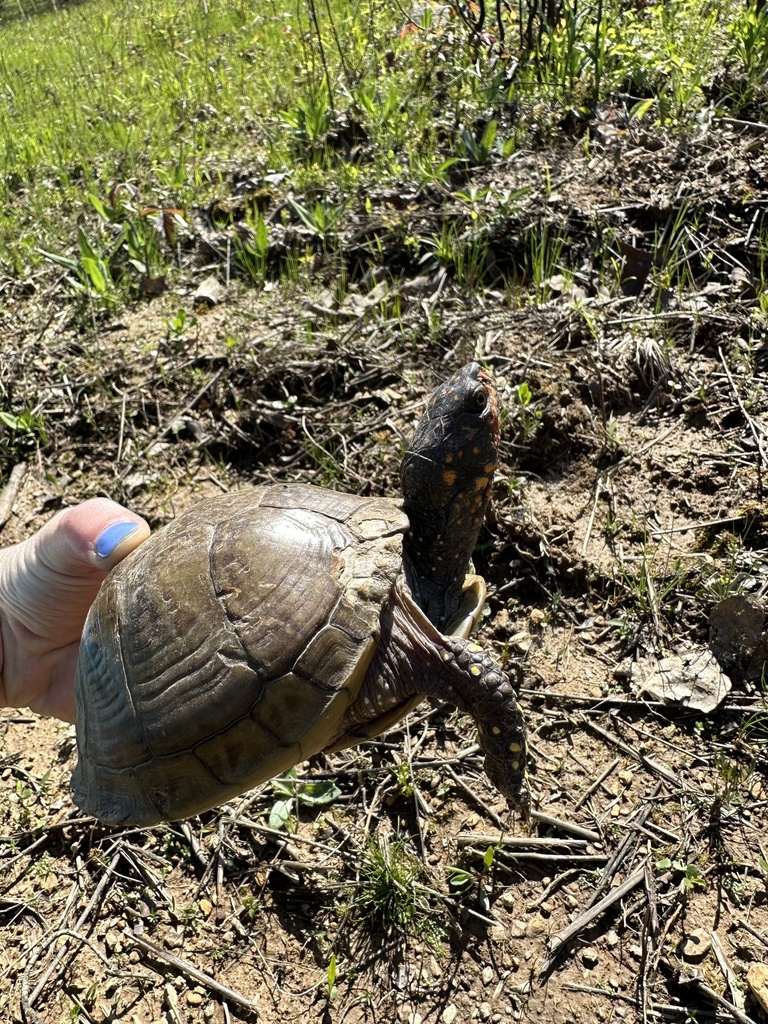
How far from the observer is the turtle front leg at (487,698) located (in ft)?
6.68

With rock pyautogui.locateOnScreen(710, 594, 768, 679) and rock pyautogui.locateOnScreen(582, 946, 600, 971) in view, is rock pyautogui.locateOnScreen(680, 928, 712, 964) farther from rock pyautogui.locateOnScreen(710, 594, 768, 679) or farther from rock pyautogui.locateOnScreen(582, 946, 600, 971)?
rock pyautogui.locateOnScreen(710, 594, 768, 679)

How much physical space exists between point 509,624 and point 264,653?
48.4 inches

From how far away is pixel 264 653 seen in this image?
77.3 inches

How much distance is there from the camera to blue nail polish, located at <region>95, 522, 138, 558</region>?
2400 millimetres

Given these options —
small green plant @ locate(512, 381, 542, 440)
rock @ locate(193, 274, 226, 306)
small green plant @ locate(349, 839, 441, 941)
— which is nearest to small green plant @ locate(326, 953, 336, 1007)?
small green plant @ locate(349, 839, 441, 941)

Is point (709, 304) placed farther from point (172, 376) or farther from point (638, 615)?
point (172, 376)

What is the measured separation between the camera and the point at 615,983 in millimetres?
2068

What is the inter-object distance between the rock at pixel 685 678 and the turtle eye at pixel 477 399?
3.59 ft

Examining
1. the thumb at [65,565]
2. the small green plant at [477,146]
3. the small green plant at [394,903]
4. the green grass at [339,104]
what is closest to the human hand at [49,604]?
the thumb at [65,565]

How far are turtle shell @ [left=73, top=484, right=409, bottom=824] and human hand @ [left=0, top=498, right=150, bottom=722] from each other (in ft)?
1.29

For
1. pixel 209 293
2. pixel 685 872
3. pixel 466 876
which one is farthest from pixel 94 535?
pixel 209 293

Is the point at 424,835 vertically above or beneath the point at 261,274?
beneath

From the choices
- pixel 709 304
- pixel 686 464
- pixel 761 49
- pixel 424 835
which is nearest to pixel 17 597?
pixel 424 835

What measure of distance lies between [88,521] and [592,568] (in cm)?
180
